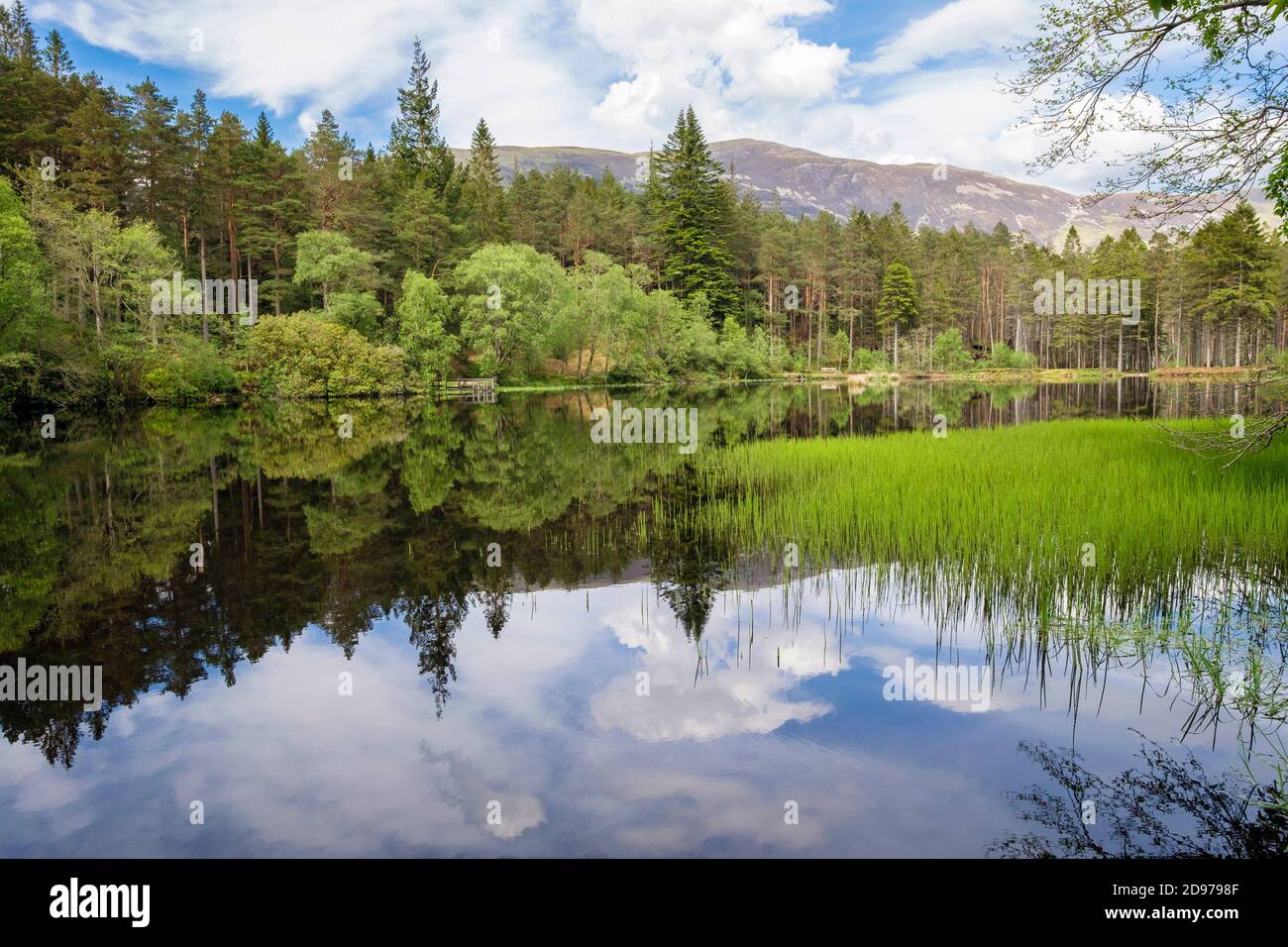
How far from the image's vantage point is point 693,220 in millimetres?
80312

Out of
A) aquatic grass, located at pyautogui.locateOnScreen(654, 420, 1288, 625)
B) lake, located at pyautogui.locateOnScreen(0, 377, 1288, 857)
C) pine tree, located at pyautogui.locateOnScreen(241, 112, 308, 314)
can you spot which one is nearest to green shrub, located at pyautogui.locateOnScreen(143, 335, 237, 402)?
pine tree, located at pyautogui.locateOnScreen(241, 112, 308, 314)

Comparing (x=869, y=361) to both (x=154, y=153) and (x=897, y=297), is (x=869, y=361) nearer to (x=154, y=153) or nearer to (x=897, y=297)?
(x=897, y=297)

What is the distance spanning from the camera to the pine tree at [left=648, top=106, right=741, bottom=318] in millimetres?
80000

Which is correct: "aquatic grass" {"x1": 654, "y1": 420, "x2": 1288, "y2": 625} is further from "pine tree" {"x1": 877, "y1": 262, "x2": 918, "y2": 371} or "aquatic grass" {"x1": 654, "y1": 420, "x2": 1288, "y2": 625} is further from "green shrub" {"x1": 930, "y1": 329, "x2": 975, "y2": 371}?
"pine tree" {"x1": 877, "y1": 262, "x2": 918, "y2": 371}

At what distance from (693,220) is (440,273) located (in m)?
28.9

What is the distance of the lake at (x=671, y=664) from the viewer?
193 inches

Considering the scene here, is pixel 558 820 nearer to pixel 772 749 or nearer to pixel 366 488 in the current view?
pixel 772 749

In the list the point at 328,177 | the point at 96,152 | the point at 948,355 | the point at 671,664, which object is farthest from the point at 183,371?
the point at 948,355

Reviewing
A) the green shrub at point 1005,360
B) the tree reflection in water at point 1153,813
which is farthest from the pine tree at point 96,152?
the green shrub at point 1005,360

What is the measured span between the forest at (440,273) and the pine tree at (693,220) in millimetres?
264

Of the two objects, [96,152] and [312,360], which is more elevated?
[96,152]

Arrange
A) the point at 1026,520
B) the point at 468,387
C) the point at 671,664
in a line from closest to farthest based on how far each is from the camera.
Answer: the point at 671,664 < the point at 1026,520 < the point at 468,387

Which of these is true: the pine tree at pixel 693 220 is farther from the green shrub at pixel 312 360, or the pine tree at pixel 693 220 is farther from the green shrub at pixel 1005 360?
the green shrub at pixel 312 360

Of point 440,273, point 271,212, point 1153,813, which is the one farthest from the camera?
point 440,273
